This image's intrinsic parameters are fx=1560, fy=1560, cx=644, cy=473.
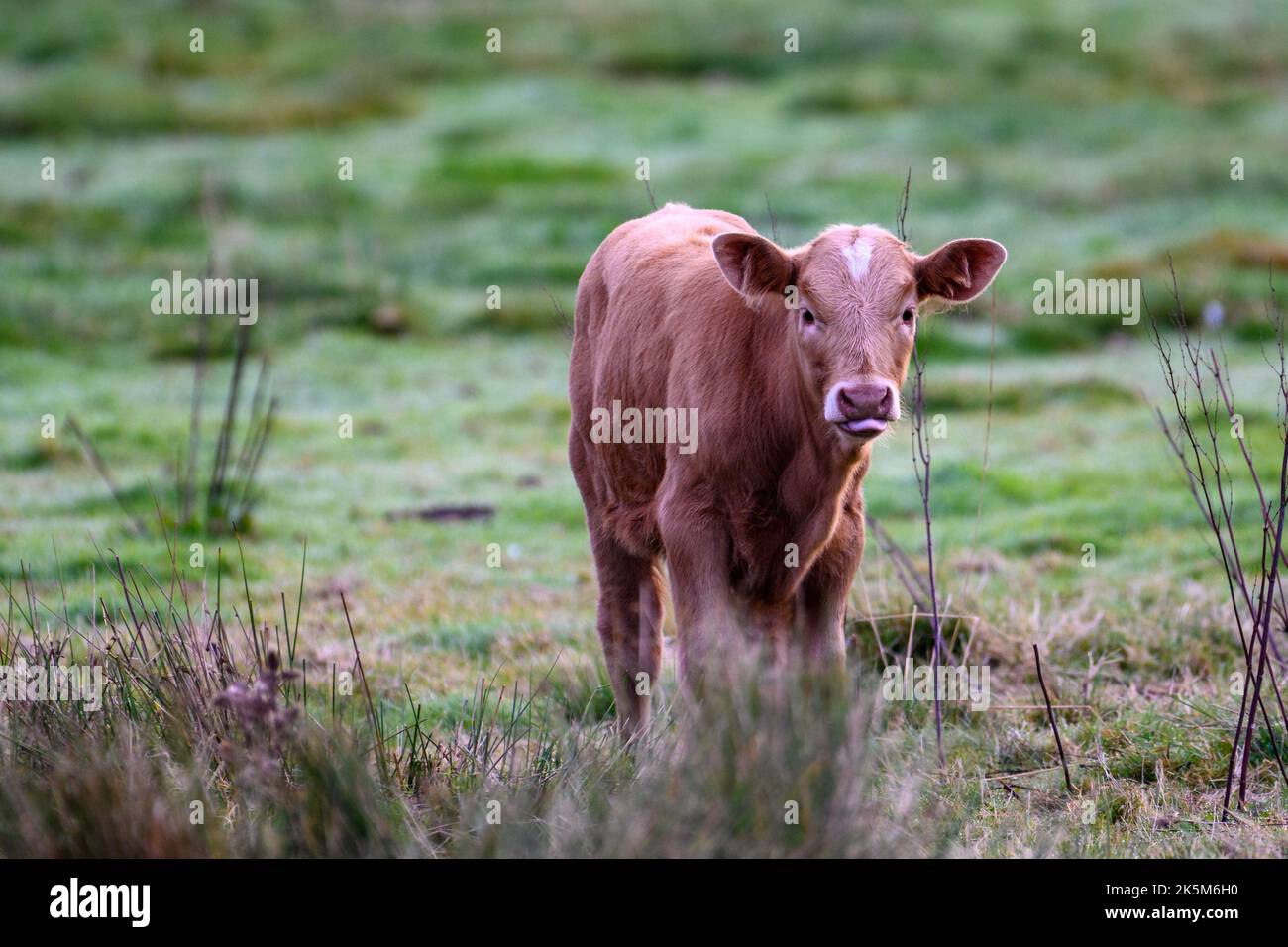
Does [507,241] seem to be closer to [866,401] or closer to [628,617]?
[628,617]

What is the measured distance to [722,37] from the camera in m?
32.1

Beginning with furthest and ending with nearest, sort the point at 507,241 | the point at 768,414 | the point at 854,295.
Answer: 1. the point at 507,241
2. the point at 768,414
3. the point at 854,295

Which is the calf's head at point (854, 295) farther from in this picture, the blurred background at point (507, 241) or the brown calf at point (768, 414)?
the blurred background at point (507, 241)

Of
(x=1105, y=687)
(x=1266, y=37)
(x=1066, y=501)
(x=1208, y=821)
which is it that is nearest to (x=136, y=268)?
(x=1066, y=501)

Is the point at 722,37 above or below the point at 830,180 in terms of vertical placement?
above

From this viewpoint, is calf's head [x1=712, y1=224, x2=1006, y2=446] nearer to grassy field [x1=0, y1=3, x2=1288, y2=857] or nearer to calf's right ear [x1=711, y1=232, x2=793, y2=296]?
calf's right ear [x1=711, y1=232, x2=793, y2=296]

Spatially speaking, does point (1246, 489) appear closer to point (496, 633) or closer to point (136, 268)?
point (496, 633)

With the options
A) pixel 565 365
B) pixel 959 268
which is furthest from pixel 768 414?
pixel 565 365

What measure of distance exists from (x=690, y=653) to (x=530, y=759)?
0.66 metres

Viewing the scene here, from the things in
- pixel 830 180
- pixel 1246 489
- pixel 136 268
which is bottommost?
pixel 1246 489

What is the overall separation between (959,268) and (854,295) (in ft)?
1.89

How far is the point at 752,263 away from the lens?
5355mm

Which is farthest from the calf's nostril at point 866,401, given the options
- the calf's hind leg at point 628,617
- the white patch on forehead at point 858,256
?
the calf's hind leg at point 628,617

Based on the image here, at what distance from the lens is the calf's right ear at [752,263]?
5.28m
